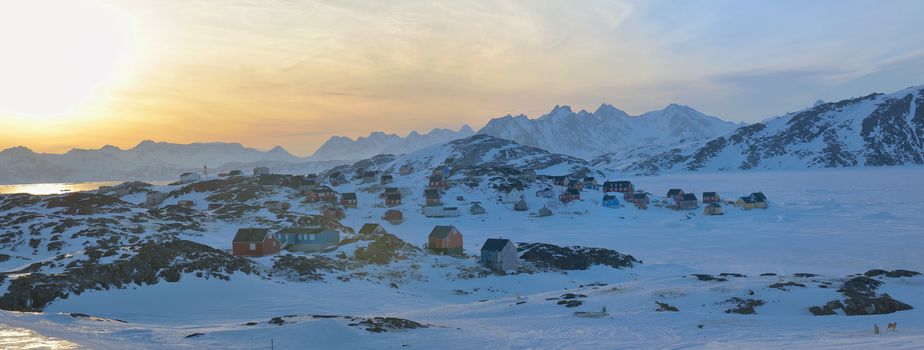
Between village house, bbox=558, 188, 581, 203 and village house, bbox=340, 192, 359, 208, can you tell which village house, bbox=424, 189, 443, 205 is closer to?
village house, bbox=340, 192, 359, 208

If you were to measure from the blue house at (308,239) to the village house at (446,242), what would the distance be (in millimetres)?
11680

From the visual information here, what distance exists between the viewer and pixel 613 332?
30.8m

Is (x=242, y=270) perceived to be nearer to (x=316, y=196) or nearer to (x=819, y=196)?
(x=316, y=196)

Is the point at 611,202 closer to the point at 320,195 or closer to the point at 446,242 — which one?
the point at 320,195

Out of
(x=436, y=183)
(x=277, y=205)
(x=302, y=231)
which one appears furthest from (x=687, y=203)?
(x=302, y=231)

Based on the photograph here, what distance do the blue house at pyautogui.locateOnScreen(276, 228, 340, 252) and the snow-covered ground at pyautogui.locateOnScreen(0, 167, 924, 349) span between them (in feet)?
24.9

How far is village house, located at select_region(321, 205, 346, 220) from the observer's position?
11666 centimetres

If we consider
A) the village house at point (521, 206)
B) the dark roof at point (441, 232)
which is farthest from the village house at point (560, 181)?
the dark roof at point (441, 232)

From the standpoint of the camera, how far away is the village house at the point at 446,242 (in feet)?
235

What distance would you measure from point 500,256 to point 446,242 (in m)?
11.4

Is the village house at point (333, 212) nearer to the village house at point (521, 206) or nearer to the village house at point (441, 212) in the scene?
the village house at point (441, 212)

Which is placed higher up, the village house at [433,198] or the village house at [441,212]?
the village house at [433,198]

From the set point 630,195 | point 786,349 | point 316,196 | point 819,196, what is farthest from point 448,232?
point 819,196

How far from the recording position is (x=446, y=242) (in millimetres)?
71688
